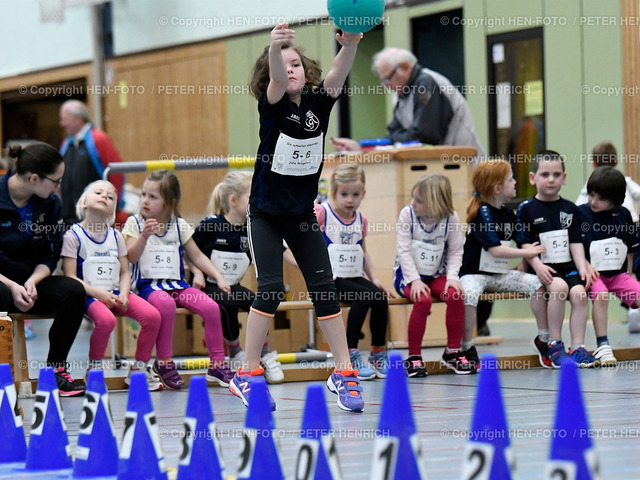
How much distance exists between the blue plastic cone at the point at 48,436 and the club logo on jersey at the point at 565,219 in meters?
3.91

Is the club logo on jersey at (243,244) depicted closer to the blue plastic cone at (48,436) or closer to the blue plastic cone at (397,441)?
the blue plastic cone at (48,436)

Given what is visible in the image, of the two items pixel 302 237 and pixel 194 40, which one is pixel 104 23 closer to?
pixel 194 40

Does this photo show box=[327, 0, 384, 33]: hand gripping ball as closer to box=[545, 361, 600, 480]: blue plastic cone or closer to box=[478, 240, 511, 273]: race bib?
box=[478, 240, 511, 273]: race bib

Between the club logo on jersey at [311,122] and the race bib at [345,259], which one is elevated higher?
the club logo on jersey at [311,122]

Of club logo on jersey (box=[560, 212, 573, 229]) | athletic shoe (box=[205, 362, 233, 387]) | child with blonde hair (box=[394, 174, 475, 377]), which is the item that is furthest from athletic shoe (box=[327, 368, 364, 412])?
club logo on jersey (box=[560, 212, 573, 229])

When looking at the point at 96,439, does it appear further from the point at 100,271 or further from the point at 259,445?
the point at 100,271

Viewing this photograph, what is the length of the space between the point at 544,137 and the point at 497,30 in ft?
3.97

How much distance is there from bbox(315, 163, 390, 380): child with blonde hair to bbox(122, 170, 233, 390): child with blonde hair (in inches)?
28.1

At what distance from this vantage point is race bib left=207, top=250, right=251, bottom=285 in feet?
21.6

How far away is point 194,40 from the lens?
45.2ft

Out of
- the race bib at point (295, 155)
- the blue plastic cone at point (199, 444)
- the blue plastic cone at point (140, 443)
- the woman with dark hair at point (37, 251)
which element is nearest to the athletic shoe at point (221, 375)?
the woman with dark hair at point (37, 251)

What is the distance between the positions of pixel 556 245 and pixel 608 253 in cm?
37

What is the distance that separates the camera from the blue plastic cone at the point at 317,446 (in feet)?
8.91

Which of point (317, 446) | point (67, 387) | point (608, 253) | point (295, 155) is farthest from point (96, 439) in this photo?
point (608, 253)
